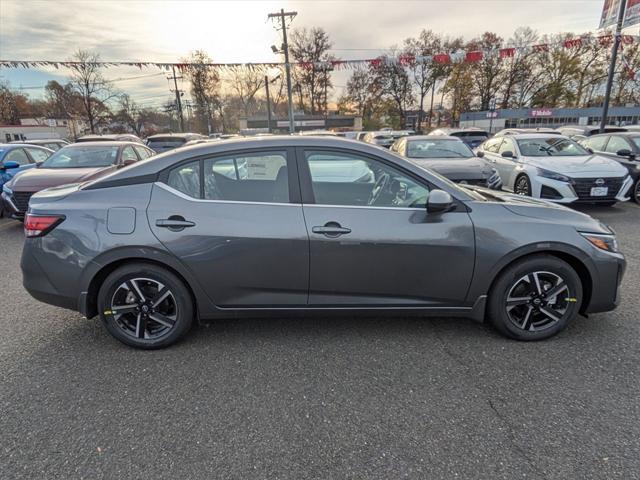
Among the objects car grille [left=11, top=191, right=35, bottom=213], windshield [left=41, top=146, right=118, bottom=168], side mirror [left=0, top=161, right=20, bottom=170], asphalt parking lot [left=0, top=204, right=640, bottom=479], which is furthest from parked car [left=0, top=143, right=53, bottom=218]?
asphalt parking lot [left=0, top=204, right=640, bottom=479]

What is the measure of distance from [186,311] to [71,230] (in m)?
1.03

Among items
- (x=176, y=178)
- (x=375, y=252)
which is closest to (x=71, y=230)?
(x=176, y=178)

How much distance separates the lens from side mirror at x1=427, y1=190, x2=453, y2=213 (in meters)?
2.64

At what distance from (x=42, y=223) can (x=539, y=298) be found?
3842mm

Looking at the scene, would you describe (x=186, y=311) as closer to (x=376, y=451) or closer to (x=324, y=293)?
(x=324, y=293)

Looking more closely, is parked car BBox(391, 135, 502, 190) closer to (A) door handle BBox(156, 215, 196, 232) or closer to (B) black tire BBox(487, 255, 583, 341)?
(B) black tire BBox(487, 255, 583, 341)

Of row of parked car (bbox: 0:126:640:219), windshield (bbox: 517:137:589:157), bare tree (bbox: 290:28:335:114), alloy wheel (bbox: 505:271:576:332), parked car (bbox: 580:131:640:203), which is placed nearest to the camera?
alloy wheel (bbox: 505:271:576:332)

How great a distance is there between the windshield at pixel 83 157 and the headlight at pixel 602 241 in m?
7.92

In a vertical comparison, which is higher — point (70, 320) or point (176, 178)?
point (176, 178)

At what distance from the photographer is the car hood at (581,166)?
22.7 ft

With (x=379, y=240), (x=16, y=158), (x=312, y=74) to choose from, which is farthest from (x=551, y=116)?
(x=379, y=240)

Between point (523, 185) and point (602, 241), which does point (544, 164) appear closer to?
point (523, 185)

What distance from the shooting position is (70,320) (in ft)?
11.2

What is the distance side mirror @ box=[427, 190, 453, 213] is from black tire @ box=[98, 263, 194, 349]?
1.95 meters
